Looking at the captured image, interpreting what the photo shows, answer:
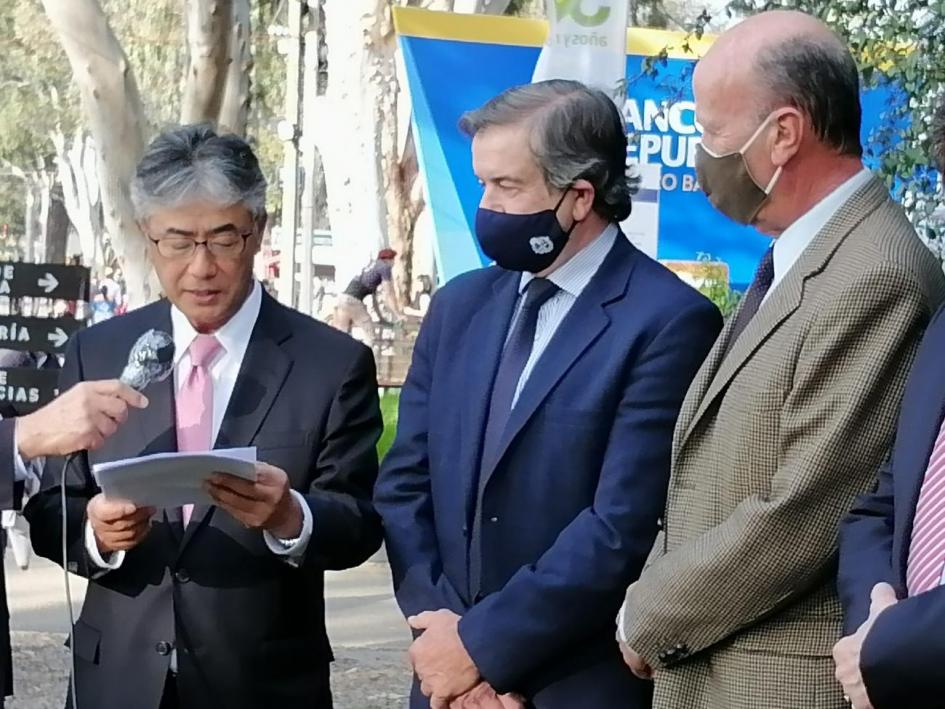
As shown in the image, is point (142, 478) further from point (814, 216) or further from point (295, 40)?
point (295, 40)

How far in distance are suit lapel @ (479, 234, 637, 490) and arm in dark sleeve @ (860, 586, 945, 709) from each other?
43.5 inches

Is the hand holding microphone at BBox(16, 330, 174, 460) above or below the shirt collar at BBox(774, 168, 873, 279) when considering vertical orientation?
below

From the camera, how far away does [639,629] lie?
9.94 feet

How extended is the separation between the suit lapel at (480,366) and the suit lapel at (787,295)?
54 cm

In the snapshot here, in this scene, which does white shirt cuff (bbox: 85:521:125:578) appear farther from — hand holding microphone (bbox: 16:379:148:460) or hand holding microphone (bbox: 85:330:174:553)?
hand holding microphone (bbox: 16:379:148:460)

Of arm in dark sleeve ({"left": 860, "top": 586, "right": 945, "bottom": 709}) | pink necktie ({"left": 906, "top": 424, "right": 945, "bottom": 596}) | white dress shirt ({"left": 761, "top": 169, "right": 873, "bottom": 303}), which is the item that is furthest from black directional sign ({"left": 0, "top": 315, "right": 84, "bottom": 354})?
arm in dark sleeve ({"left": 860, "top": 586, "right": 945, "bottom": 709})

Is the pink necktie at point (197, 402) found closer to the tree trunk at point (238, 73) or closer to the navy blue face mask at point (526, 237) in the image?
the navy blue face mask at point (526, 237)

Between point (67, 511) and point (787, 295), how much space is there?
1665mm

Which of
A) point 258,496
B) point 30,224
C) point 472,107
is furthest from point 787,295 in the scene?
point 30,224

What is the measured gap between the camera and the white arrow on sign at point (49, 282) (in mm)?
8375

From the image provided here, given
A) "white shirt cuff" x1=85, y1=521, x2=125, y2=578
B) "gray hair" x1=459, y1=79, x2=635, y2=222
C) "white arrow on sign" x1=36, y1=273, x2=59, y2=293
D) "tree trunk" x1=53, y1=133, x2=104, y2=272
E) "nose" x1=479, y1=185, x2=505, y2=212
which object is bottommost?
"tree trunk" x1=53, y1=133, x2=104, y2=272

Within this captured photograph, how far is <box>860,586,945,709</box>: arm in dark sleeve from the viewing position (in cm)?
236

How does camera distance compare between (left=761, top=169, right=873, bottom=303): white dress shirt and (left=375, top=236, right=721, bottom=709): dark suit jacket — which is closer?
(left=761, top=169, right=873, bottom=303): white dress shirt

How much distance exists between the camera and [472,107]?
30.1 feet
